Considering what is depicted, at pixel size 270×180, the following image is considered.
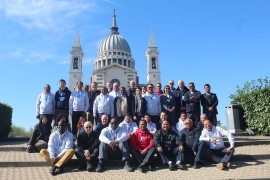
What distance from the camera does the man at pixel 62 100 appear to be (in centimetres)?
856

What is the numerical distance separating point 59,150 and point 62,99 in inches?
102

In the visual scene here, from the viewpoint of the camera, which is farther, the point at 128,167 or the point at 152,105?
the point at 152,105

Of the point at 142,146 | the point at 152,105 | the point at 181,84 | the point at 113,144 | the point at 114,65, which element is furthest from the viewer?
the point at 114,65

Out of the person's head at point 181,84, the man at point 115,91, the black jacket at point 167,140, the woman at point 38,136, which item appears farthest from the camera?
the person's head at point 181,84

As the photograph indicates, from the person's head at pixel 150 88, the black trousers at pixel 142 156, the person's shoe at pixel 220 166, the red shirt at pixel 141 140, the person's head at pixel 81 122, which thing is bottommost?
the person's shoe at pixel 220 166

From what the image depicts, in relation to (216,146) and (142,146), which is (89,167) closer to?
(142,146)

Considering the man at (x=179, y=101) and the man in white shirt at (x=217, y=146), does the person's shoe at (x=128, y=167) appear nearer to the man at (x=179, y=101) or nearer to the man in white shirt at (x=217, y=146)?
the man in white shirt at (x=217, y=146)

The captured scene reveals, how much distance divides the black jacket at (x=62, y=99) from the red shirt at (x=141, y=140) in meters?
3.13

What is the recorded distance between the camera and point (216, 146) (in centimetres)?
659

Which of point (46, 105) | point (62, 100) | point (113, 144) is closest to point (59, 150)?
point (113, 144)

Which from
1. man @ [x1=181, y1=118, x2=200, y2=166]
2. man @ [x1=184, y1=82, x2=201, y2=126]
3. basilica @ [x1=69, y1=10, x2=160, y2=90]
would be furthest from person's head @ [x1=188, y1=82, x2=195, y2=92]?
basilica @ [x1=69, y1=10, x2=160, y2=90]

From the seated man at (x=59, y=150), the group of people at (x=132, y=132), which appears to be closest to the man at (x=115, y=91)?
the group of people at (x=132, y=132)

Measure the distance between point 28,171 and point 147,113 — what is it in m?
3.98

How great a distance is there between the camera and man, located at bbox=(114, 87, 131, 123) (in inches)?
322
